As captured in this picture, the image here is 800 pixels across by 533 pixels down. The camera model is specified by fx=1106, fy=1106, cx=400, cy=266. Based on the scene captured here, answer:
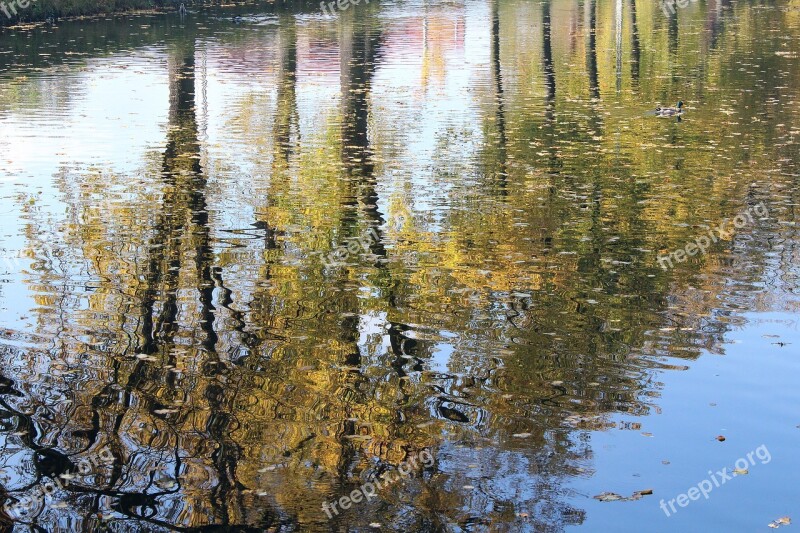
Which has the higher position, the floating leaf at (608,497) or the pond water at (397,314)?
the pond water at (397,314)

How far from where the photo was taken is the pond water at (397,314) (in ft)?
27.9

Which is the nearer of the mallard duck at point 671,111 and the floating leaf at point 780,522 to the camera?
the floating leaf at point 780,522

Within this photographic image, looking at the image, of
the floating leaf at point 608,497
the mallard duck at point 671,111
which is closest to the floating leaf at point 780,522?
the floating leaf at point 608,497

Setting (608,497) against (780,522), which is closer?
(780,522)

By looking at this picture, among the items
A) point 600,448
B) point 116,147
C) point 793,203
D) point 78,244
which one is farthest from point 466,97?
point 600,448

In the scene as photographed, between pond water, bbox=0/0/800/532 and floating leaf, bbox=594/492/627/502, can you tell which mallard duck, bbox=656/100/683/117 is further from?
floating leaf, bbox=594/492/627/502

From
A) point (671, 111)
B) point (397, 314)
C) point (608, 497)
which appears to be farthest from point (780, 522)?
point (671, 111)

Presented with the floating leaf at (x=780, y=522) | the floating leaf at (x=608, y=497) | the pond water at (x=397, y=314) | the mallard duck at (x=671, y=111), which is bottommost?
the floating leaf at (x=780, y=522)

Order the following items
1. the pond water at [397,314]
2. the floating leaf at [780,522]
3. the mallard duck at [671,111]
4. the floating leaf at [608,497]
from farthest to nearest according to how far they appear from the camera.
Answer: the mallard duck at [671,111], the pond water at [397,314], the floating leaf at [608,497], the floating leaf at [780,522]

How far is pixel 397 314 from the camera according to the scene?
41.1 feet

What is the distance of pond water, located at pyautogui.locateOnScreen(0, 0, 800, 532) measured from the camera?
8.49 meters

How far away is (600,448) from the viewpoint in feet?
30.2

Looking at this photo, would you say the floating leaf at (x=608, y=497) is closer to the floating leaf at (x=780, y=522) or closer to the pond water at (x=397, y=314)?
the pond water at (x=397, y=314)

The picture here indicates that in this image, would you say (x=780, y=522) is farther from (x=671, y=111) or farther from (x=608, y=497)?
(x=671, y=111)
